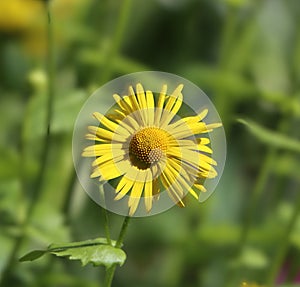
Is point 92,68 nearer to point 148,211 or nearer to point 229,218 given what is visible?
point 229,218

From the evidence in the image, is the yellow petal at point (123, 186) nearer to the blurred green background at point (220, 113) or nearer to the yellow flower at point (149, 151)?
the yellow flower at point (149, 151)

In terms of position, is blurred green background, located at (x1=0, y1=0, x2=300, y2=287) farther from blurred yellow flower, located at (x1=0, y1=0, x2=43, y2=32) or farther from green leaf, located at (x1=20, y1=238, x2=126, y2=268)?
green leaf, located at (x1=20, y1=238, x2=126, y2=268)

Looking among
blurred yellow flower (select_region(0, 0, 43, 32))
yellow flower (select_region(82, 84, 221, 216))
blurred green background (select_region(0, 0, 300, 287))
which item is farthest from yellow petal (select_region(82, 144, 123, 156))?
blurred yellow flower (select_region(0, 0, 43, 32))

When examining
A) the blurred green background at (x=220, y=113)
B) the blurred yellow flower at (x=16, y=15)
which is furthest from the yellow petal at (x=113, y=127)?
the blurred yellow flower at (x=16, y=15)

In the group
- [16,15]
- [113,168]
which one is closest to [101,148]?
[113,168]

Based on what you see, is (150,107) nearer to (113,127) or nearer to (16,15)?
(113,127)

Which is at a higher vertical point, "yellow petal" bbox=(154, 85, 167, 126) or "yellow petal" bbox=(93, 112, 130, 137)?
"yellow petal" bbox=(154, 85, 167, 126)

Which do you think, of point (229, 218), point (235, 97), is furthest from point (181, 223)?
point (235, 97)

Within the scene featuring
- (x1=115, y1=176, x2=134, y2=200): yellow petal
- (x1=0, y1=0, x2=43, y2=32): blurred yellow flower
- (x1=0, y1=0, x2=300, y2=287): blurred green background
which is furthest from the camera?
(x1=0, y1=0, x2=43, y2=32): blurred yellow flower
